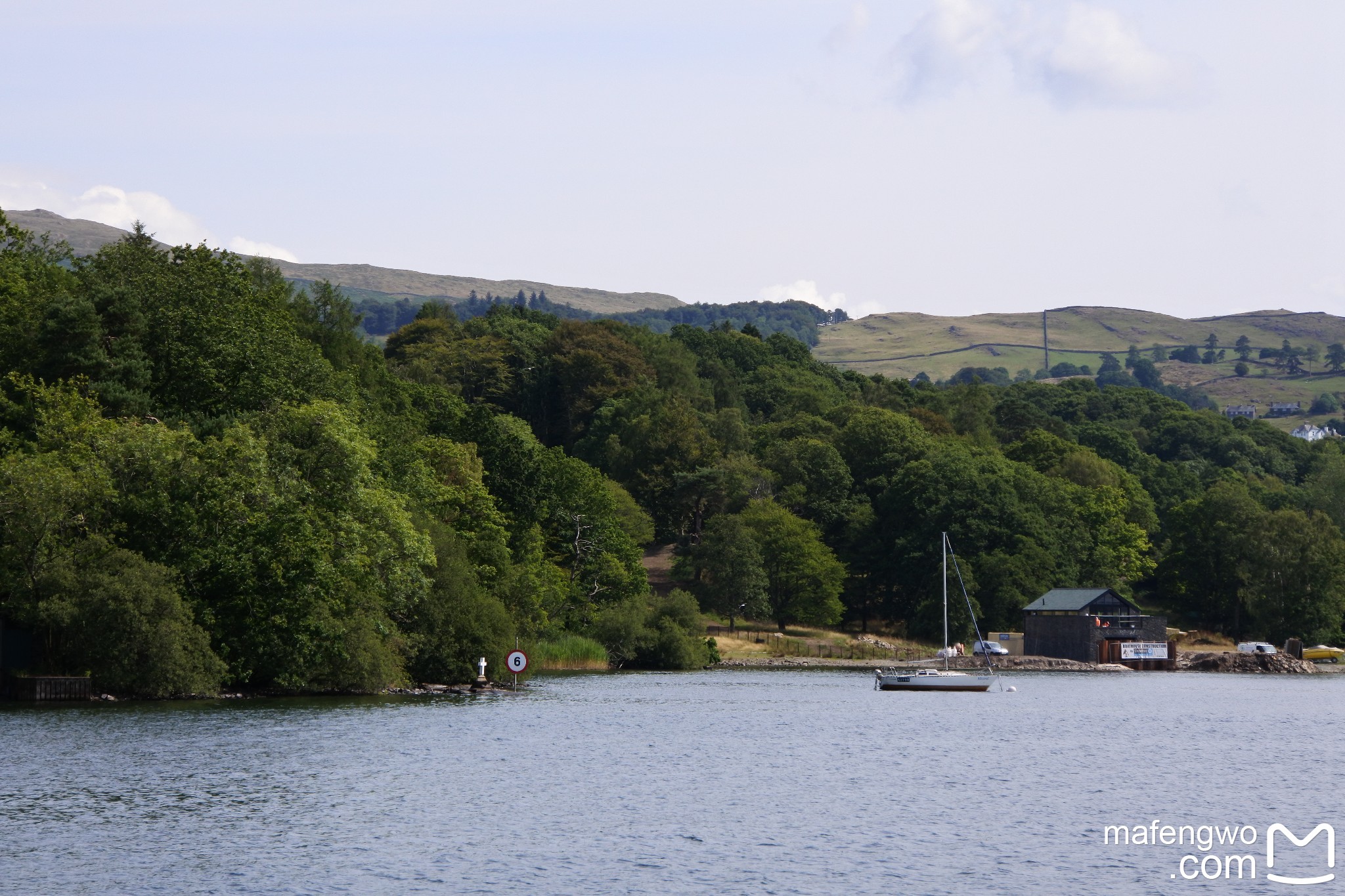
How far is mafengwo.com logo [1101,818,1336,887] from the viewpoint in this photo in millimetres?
30719

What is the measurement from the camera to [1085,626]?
13300 cm

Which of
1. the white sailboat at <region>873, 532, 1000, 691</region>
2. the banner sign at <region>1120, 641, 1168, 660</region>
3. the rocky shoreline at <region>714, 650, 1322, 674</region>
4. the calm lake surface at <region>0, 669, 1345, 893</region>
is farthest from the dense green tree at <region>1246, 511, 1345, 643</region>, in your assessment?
the calm lake surface at <region>0, 669, 1345, 893</region>

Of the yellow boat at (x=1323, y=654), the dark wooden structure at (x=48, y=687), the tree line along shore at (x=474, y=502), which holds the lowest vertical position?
the yellow boat at (x=1323, y=654)

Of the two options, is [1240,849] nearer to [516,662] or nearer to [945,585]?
[516,662]

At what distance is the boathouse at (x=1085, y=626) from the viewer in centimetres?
13325

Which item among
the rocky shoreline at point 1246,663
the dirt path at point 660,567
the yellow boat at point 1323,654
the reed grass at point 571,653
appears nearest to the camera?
the reed grass at point 571,653

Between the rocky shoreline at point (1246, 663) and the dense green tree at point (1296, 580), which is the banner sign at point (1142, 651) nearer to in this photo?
the rocky shoreline at point (1246, 663)

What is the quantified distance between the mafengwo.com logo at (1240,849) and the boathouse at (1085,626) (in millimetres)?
98262

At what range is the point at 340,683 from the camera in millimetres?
68812

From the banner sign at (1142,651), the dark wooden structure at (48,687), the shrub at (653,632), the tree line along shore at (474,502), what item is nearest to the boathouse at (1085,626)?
the banner sign at (1142,651)

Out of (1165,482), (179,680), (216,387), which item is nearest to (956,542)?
(1165,482)

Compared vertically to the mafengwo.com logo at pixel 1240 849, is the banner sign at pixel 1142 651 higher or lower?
lower

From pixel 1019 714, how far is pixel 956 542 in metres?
68.8

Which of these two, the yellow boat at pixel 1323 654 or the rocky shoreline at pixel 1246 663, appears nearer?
the rocky shoreline at pixel 1246 663
